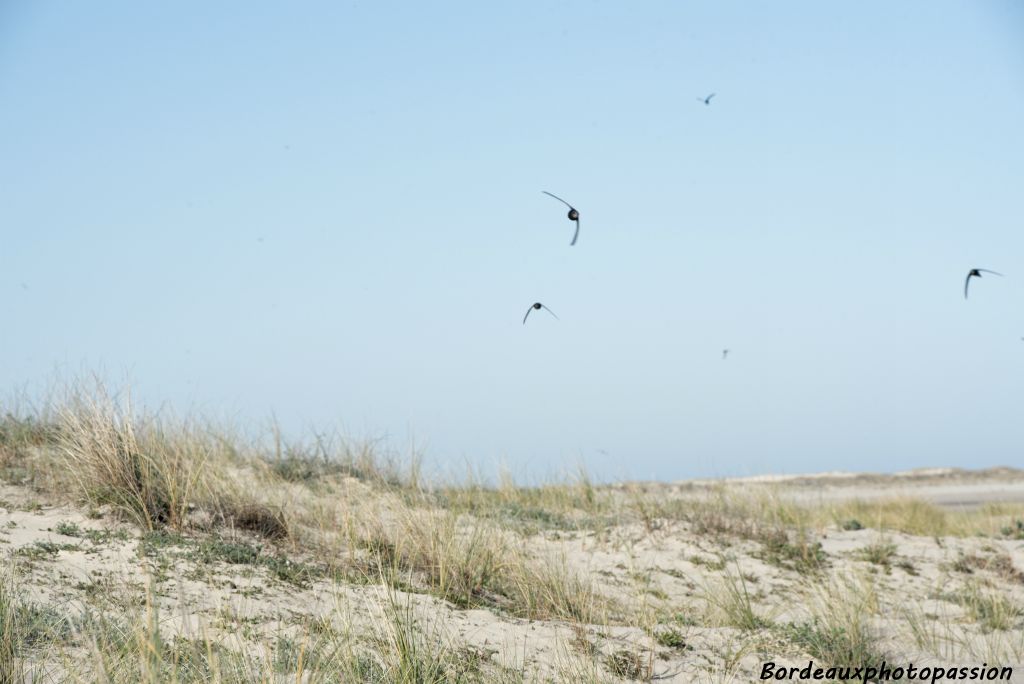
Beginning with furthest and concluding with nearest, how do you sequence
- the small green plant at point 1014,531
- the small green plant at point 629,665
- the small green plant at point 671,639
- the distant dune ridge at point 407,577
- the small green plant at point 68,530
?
the small green plant at point 1014,531 → the small green plant at point 68,530 → the small green plant at point 671,639 → the small green plant at point 629,665 → the distant dune ridge at point 407,577

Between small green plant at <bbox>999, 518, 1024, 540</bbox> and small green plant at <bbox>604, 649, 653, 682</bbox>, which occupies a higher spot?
small green plant at <bbox>999, 518, 1024, 540</bbox>

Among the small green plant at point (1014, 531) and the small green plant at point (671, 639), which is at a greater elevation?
the small green plant at point (1014, 531)

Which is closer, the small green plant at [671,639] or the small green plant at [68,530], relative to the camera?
the small green plant at [671,639]

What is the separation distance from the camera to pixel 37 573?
5.55m

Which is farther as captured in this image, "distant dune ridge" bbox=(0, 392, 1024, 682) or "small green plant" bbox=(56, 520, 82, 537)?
"small green plant" bbox=(56, 520, 82, 537)

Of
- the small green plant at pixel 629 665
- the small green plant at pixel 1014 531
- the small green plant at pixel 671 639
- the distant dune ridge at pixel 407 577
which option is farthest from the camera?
the small green plant at pixel 1014 531

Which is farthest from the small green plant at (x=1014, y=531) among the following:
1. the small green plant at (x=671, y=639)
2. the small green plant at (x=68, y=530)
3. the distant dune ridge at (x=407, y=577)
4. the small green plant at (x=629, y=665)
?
the small green plant at (x=68, y=530)

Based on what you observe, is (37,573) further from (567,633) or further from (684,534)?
(684,534)

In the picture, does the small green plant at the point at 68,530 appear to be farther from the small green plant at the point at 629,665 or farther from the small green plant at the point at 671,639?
the small green plant at the point at 671,639

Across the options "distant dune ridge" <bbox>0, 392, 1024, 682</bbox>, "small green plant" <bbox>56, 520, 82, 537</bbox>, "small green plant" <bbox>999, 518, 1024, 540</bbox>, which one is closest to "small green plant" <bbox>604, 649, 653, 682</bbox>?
"distant dune ridge" <bbox>0, 392, 1024, 682</bbox>

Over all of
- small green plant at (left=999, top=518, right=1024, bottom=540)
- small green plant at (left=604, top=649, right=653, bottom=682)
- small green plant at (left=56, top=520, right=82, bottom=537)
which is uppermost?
small green plant at (left=56, top=520, right=82, bottom=537)

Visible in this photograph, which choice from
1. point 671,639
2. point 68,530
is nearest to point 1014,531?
point 671,639

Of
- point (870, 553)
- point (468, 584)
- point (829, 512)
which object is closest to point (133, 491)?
point (468, 584)

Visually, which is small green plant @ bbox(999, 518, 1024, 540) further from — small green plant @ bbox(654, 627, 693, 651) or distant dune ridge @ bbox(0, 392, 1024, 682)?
small green plant @ bbox(654, 627, 693, 651)
